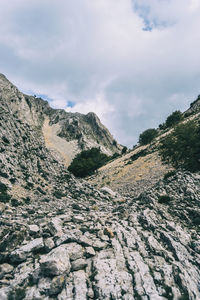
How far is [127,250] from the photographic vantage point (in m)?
9.02

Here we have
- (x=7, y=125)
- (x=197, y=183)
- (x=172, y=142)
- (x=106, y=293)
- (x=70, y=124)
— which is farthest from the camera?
(x=70, y=124)

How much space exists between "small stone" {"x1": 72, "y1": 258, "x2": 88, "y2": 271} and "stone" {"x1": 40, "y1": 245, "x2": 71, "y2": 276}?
29 cm

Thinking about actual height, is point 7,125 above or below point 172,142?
above

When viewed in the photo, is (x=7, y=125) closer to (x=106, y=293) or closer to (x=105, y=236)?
(x=105, y=236)

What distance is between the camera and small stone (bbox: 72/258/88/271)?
7305mm

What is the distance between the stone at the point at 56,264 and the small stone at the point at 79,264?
0.29 metres

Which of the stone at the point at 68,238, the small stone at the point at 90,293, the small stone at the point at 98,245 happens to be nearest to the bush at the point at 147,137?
the small stone at the point at 98,245

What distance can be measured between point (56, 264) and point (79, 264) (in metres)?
1.21

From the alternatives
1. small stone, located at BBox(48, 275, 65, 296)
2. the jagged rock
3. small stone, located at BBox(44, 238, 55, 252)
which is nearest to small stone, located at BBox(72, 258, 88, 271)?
small stone, located at BBox(48, 275, 65, 296)

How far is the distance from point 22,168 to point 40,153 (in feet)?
30.1

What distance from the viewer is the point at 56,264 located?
22.3 ft

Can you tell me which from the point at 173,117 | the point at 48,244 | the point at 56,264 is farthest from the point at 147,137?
the point at 56,264

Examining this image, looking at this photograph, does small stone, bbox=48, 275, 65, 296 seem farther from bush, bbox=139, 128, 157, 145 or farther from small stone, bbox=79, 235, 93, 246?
bush, bbox=139, 128, 157, 145

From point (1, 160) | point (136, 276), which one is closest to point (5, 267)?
point (136, 276)
